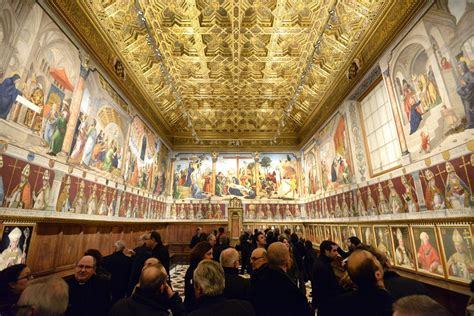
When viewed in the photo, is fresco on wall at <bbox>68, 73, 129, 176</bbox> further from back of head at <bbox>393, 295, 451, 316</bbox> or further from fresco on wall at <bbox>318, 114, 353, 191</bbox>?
fresco on wall at <bbox>318, 114, 353, 191</bbox>

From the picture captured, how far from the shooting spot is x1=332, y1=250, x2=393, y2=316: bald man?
1894 millimetres

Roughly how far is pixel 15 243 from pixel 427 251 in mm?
10198

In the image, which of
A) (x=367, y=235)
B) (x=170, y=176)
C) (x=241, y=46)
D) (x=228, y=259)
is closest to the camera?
(x=228, y=259)

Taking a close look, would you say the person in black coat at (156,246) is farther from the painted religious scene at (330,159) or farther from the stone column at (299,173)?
the stone column at (299,173)

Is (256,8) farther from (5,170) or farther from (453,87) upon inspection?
(5,170)

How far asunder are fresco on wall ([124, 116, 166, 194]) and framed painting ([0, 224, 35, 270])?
241 inches

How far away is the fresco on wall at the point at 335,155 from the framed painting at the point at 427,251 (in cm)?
451

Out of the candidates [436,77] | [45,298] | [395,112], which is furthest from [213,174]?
[45,298]

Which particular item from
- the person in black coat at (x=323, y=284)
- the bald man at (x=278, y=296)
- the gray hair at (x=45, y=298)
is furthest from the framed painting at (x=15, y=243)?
the person in black coat at (x=323, y=284)

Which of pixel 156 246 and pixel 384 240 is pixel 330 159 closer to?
pixel 384 240

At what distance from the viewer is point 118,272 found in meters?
3.82

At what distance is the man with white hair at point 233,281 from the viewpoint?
2.72 metres

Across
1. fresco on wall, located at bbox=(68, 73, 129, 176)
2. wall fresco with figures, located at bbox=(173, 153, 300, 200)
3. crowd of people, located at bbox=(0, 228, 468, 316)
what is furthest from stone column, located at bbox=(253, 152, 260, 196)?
crowd of people, located at bbox=(0, 228, 468, 316)

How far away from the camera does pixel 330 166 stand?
13016 millimetres
